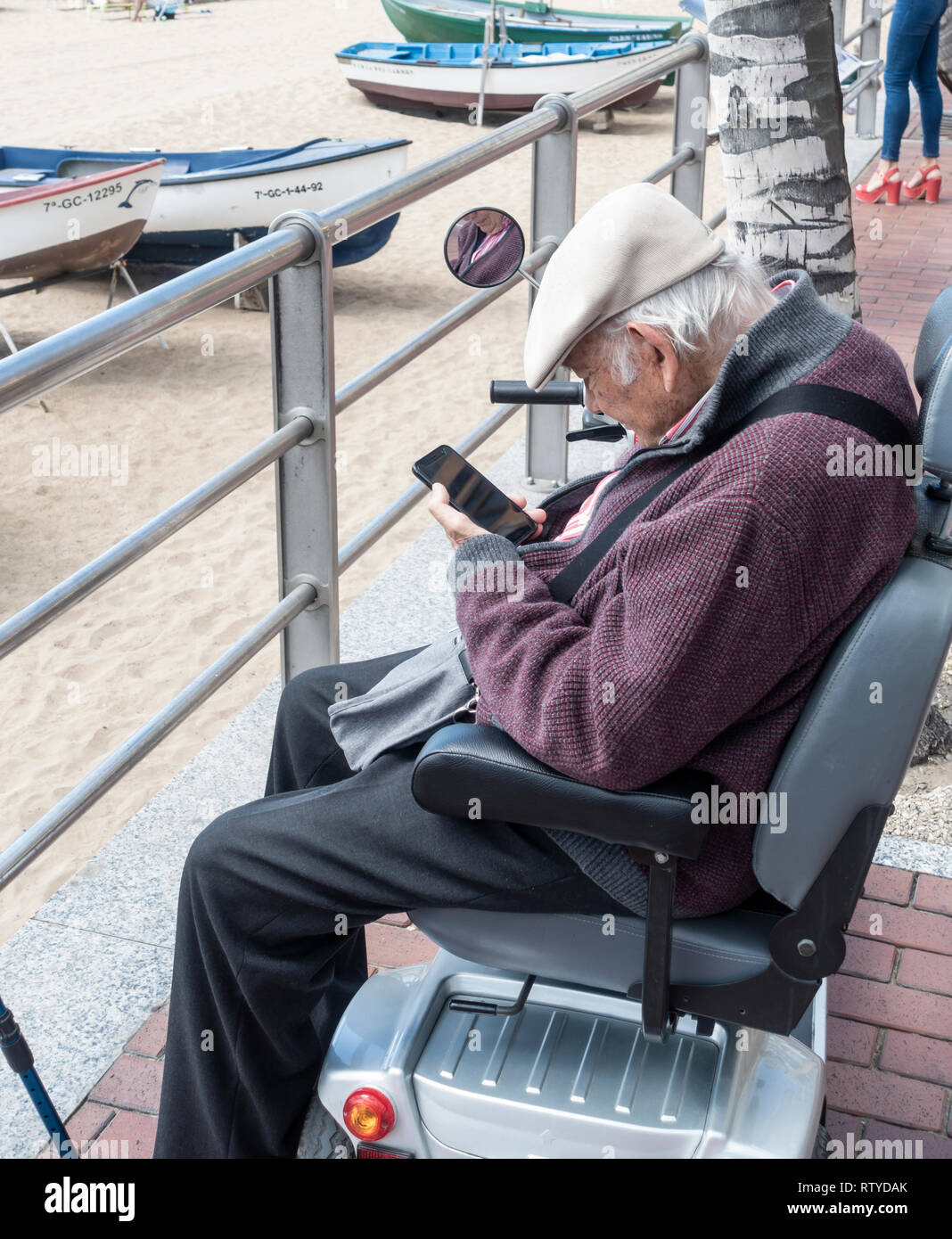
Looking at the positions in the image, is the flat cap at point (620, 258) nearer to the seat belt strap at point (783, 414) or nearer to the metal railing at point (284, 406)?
the seat belt strap at point (783, 414)

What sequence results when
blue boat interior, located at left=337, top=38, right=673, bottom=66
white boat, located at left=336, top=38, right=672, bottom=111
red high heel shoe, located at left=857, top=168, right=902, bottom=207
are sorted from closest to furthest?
red high heel shoe, located at left=857, top=168, right=902, bottom=207, white boat, located at left=336, top=38, right=672, bottom=111, blue boat interior, located at left=337, top=38, right=673, bottom=66

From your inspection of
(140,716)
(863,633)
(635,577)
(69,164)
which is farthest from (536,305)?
(69,164)

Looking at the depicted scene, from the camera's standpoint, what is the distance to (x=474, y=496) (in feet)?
5.90

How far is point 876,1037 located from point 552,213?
267 centimetres

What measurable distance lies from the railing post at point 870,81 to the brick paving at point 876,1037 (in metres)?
8.18

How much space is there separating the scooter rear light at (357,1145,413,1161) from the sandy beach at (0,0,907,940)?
1.59 m

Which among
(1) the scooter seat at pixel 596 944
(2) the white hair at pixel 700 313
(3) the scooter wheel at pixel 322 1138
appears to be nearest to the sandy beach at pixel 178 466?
(3) the scooter wheel at pixel 322 1138

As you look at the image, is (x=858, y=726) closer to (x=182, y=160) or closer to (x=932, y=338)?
(x=932, y=338)

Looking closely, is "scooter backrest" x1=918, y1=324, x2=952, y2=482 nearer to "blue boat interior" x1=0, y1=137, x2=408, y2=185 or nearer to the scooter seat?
the scooter seat

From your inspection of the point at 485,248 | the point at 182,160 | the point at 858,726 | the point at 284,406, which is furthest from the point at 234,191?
the point at 858,726

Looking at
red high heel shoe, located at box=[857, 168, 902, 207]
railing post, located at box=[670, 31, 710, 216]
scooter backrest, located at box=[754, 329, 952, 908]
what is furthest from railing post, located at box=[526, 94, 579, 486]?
red high heel shoe, located at box=[857, 168, 902, 207]

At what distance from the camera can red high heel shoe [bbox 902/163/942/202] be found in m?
8.12

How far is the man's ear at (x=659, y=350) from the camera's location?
4.97ft

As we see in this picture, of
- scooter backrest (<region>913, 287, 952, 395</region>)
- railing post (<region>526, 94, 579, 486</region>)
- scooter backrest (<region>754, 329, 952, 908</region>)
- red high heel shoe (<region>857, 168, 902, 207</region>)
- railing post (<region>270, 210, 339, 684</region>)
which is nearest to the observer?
scooter backrest (<region>754, 329, 952, 908</region>)
